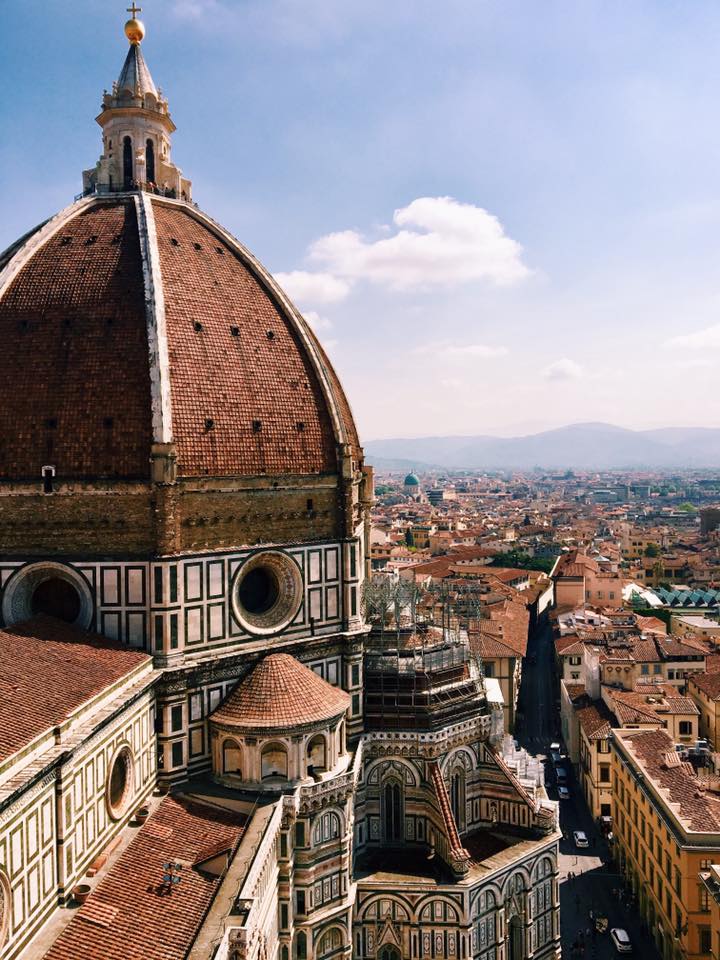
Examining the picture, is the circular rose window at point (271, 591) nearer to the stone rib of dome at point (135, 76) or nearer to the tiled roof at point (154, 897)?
the tiled roof at point (154, 897)

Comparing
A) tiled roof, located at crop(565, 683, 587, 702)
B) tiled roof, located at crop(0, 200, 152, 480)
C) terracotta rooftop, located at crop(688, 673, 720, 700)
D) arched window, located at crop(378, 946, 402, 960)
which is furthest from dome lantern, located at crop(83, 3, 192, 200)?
terracotta rooftop, located at crop(688, 673, 720, 700)

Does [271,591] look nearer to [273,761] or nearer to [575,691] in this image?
[273,761]

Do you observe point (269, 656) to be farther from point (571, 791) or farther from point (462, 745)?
point (571, 791)

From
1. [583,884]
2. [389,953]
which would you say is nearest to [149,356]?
[389,953]

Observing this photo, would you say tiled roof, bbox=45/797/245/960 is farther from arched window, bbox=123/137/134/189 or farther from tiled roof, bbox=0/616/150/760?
arched window, bbox=123/137/134/189

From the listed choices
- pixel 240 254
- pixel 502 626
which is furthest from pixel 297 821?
pixel 502 626

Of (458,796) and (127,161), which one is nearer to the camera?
(458,796)
